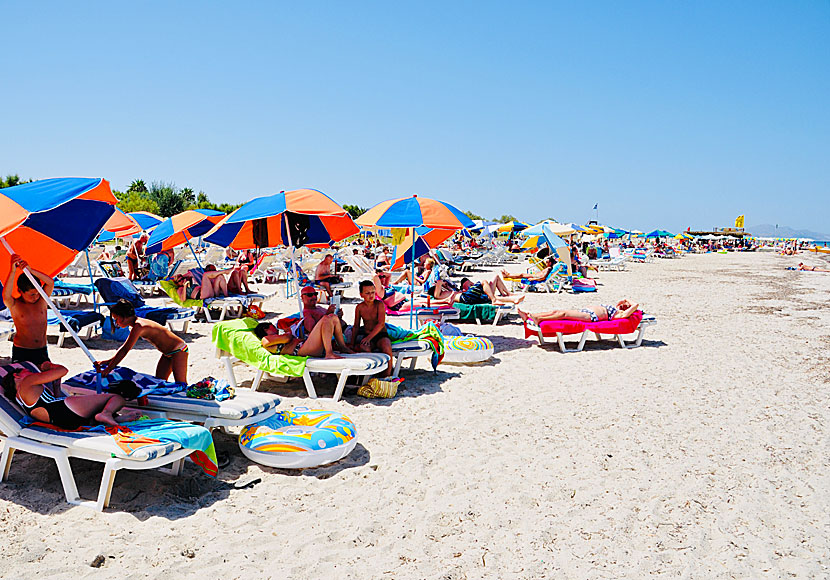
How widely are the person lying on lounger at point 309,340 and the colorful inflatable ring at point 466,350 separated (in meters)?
1.80

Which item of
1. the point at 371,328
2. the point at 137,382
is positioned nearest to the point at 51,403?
the point at 137,382

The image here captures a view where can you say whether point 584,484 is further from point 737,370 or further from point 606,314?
point 606,314

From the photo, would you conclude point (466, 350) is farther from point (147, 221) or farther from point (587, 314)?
point (147, 221)

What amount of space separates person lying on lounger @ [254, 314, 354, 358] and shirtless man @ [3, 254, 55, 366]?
2052 mm

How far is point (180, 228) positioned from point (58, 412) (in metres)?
6.60

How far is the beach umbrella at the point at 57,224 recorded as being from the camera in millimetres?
3769

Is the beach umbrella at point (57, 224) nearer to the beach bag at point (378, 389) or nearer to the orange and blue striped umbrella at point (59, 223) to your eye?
the orange and blue striped umbrella at point (59, 223)

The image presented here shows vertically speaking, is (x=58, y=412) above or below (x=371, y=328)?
below

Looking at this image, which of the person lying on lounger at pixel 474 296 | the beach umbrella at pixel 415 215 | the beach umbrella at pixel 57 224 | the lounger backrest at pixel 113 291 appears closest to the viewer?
the beach umbrella at pixel 57 224

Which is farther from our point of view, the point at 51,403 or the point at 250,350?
the point at 250,350

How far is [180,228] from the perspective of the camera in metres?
9.80

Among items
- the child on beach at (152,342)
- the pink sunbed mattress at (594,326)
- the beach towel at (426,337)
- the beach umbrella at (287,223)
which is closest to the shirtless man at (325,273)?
the beach umbrella at (287,223)

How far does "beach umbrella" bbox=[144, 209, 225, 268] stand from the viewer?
32.4 ft

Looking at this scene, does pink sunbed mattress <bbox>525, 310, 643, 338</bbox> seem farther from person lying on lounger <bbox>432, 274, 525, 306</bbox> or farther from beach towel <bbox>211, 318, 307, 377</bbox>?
beach towel <bbox>211, 318, 307, 377</bbox>
